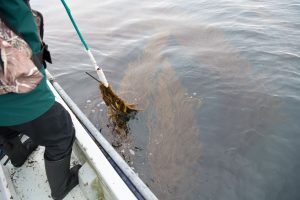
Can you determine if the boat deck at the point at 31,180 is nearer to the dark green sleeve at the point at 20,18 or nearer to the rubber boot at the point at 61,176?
the rubber boot at the point at 61,176

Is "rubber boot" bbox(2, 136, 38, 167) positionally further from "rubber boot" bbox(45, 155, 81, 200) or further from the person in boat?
"rubber boot" bbox(45, 155, 81, 200)

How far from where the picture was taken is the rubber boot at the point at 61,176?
2.40m

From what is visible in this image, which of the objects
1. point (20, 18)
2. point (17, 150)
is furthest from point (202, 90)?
point (20, 18)

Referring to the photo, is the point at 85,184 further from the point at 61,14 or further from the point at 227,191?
the point at 61,14

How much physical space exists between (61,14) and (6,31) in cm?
879

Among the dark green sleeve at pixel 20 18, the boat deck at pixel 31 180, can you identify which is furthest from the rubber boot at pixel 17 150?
the dark green sleeve at pixel 20 18

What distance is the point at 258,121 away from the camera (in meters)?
4.36

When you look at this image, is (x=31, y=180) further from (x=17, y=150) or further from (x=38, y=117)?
(x=38, y=117)

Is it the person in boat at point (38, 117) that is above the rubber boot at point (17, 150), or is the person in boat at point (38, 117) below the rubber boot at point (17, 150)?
above

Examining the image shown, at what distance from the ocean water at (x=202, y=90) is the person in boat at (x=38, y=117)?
1.45 metres

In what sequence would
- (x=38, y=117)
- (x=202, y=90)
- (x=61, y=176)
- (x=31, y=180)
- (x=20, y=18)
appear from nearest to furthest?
(x=20, y=18) → (x=38, y=117) → (x=61, y=176) → (x=31, y=180) → (x=202, y=90)

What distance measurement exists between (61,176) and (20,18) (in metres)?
1.30

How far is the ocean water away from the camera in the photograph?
12.3ft

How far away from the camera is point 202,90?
5.21 m
